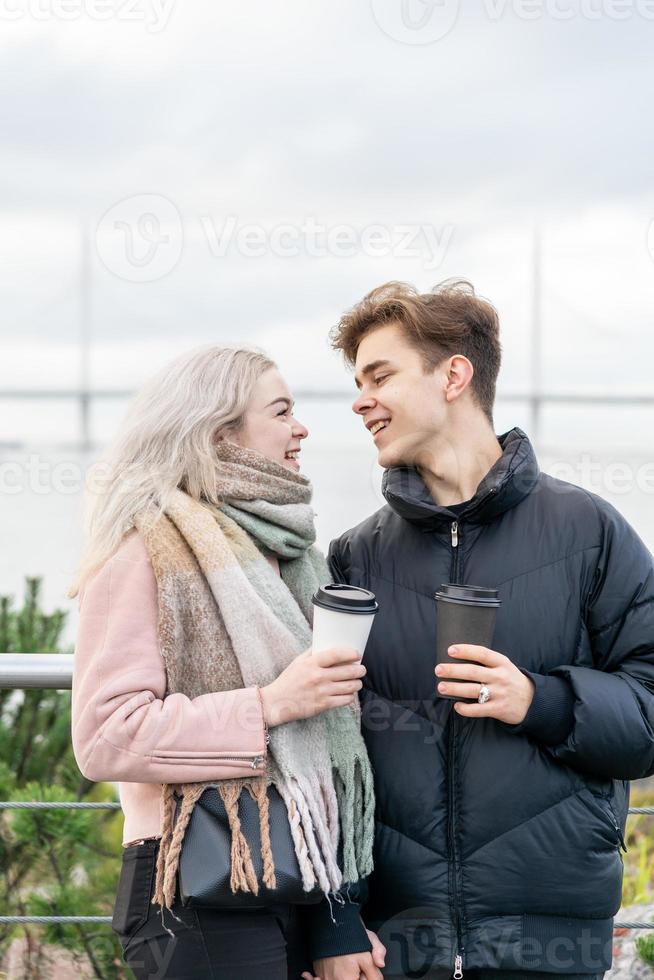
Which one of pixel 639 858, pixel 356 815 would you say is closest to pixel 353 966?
pixel 356 815

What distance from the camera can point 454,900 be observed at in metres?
1.57

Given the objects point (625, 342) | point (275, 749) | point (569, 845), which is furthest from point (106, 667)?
point (625, 342)

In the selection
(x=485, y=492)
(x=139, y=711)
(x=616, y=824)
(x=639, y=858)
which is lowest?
(x=639, y=858)

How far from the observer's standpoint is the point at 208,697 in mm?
1469

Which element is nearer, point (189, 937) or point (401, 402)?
point (189, 937)

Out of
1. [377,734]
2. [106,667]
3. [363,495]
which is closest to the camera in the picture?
[106,667]

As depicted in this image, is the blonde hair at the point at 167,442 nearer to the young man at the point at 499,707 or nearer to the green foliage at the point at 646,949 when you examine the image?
the young man at the point at 499,707

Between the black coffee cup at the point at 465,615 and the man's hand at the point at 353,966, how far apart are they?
17.9 inches

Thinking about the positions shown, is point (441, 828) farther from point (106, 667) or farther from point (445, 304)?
point (445, 304)

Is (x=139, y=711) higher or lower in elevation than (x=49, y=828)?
higher

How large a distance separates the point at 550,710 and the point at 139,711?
2.07 feet

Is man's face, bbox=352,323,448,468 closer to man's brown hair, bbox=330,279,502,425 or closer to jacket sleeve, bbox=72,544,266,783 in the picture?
man's brown hair, bbox=330,279,502,425

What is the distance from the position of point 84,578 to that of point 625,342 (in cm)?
585
